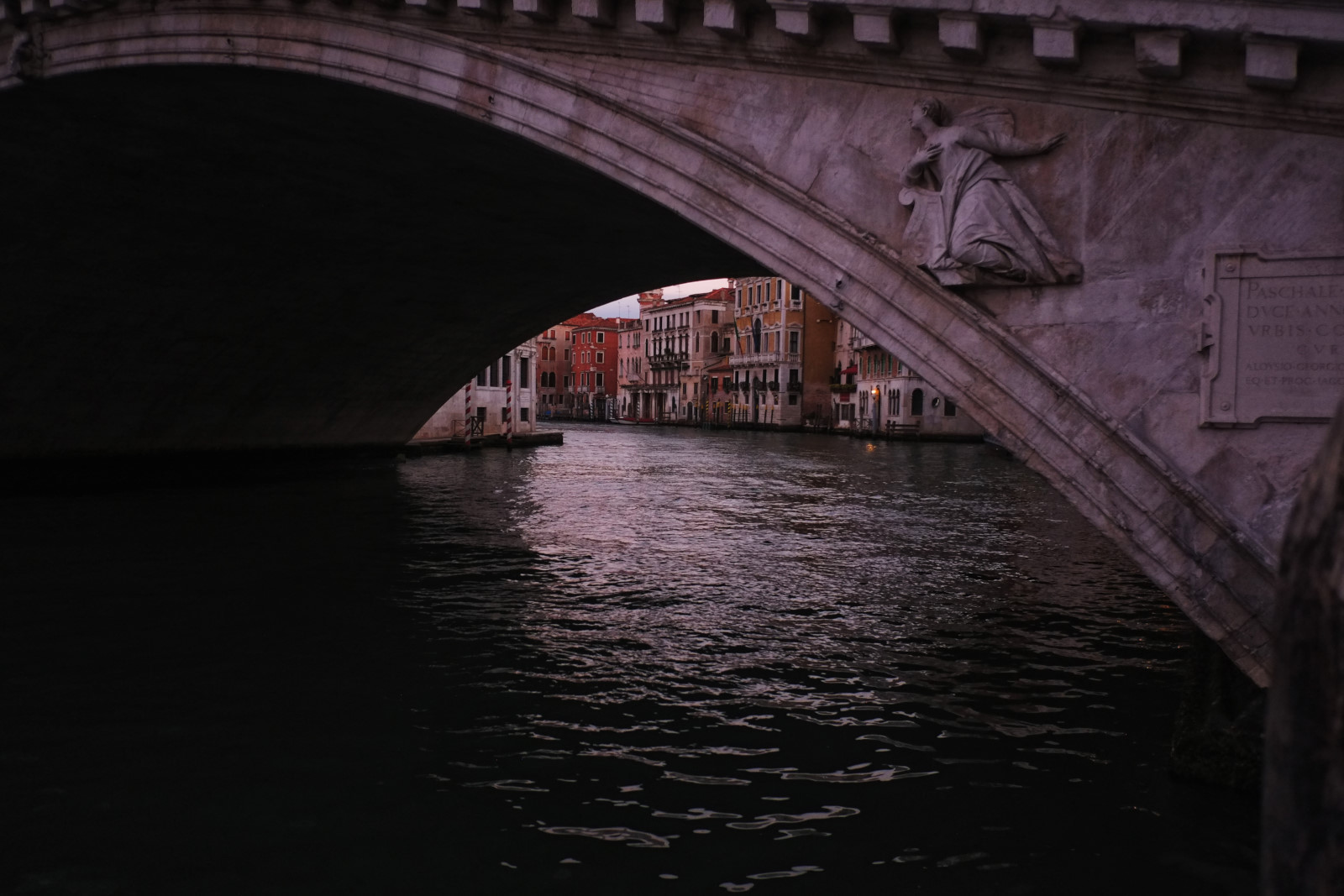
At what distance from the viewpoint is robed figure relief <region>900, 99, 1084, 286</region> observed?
5.70m

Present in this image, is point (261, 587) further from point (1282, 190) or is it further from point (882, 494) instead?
point (882, 494)

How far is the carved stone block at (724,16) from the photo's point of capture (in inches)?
254

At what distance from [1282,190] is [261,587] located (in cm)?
880

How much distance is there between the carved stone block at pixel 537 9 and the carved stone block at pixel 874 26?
216 centimetres

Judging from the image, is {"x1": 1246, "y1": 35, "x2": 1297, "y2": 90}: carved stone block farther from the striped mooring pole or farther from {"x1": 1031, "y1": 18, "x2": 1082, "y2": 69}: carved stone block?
the striped mooring pole

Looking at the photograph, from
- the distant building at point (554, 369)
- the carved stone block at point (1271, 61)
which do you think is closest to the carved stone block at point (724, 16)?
the carved stone block at point (1271, 61)

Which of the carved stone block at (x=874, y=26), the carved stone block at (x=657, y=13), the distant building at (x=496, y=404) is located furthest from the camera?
the distant building at (x=496, y=404)

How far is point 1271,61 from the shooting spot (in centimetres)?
503

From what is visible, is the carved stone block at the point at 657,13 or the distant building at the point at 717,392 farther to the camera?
the distant building at the point at 717,392

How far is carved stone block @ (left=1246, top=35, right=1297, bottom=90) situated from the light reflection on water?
3316 millimetres

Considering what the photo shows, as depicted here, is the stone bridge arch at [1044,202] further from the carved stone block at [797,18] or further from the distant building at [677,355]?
the distant building at [677,355]

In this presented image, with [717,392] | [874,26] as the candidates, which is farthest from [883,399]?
[874,26]

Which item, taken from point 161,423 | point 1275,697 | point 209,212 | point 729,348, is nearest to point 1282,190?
point 1275,697

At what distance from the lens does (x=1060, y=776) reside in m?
5.76
